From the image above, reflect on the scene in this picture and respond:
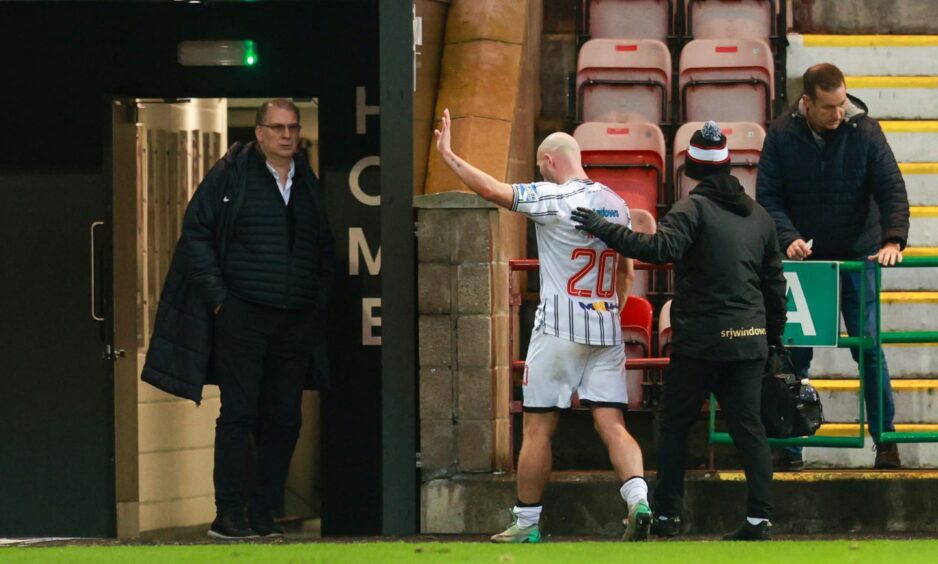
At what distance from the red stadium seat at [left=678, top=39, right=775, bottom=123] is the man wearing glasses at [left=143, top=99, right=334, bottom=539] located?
300 cm

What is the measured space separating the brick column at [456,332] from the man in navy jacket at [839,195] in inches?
52.9

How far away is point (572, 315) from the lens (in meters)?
8.45

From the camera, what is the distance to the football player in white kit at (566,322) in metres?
8.41

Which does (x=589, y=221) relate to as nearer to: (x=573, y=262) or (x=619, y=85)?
(x=573, y=262)

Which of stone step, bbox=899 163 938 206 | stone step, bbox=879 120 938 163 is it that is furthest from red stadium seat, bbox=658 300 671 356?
stone step, bbox=879 120 938 163

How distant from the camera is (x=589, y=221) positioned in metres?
8.30

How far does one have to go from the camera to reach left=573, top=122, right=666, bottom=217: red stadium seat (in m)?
11.0

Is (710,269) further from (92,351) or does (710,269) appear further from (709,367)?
(92,351)

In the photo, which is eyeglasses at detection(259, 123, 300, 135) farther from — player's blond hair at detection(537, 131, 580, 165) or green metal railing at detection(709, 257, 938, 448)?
green metal railing at detection(709, 257, 938, 448)

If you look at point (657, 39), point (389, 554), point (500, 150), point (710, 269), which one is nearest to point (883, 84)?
point (657, 39)

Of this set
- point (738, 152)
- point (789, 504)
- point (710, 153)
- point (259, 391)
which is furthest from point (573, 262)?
point (738, 152)

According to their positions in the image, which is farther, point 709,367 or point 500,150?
point 500,150

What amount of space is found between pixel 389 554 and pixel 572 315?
1.30m

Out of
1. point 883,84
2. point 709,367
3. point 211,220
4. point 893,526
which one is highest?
point 883,84
